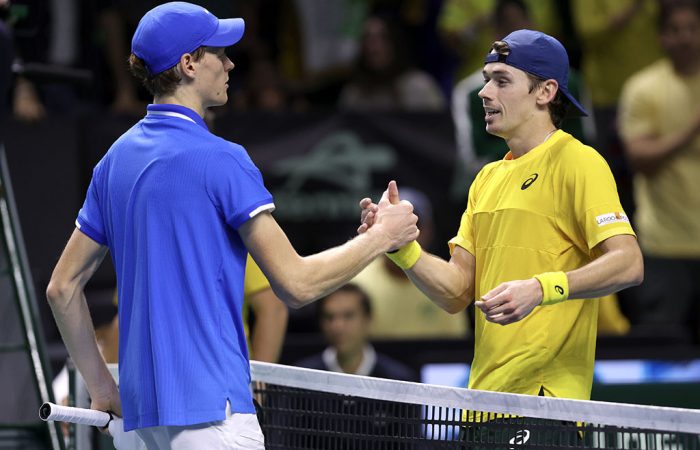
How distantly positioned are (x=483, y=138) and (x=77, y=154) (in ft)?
10.1

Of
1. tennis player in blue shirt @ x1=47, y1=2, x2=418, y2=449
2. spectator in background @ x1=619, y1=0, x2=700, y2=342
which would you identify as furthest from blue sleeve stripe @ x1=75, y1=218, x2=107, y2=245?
spectator in background @ x1=619, y1=0, x2=700, y2=342

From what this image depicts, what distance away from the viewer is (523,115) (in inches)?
185

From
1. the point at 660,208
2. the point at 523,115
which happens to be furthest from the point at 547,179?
the point at 660,208

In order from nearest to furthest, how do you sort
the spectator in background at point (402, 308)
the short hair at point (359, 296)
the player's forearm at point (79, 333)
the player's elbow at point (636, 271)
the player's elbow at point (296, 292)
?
the player's elbow at point (296, 292) < the player's forearm at point (79, 333) < the player's elbow at point (636, 271) < the short hair at point (359, 296) < the spectator in background at point (402, 308)

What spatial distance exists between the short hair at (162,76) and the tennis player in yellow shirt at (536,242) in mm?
823

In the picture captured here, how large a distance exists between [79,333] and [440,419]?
3.74 feet

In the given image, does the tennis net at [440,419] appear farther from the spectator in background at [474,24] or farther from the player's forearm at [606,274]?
the spectator in background at [474,24]

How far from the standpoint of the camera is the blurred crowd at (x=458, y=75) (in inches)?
366

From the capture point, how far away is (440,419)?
4234 millimetres

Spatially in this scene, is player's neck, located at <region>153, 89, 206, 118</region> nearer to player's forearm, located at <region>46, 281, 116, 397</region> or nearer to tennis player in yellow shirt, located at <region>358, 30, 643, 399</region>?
player's forearm, located at <region>46, 281, 116, 397</region>

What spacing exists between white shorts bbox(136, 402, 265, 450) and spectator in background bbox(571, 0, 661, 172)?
22.4 ft

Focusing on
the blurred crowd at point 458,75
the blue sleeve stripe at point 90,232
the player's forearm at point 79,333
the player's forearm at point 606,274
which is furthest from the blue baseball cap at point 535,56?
the blurred crowd at point 458,75

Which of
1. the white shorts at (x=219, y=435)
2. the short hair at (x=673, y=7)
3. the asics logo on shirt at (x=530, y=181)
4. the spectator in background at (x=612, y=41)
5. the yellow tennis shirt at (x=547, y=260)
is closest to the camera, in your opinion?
the white shorts at (x=219, y=435)

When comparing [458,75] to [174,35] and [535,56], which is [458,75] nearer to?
[535,56]
